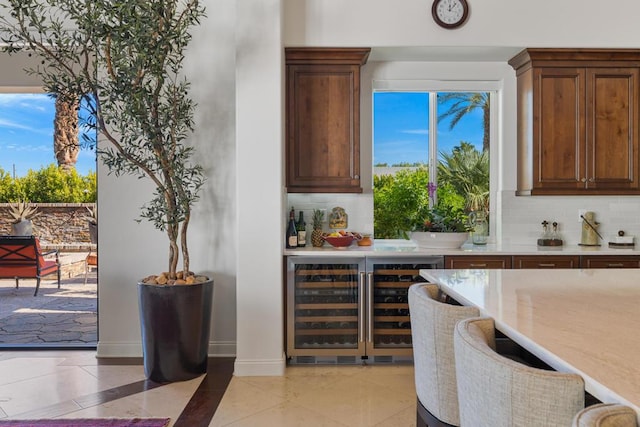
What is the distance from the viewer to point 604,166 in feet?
12.9

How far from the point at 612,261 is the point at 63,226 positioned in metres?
8.23

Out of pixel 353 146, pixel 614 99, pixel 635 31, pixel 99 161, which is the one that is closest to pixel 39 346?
pixel 99 161

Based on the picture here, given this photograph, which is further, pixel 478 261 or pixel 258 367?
pixel 478 261

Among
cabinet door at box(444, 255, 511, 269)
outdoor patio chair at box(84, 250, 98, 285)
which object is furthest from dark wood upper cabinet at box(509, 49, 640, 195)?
outdoor patio chair at box(84, 250, 98, 285)

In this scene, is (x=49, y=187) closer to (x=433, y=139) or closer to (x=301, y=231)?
(x=301, y=231)

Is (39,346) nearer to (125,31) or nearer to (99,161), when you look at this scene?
(99,161)

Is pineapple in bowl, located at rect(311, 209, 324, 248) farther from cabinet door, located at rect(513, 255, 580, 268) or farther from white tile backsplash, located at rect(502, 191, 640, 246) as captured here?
white tile backsplash, located at rect(502, 191, 640, 246)

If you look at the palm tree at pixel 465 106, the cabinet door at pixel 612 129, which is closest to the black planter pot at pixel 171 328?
the palm tree at pixel 465 106

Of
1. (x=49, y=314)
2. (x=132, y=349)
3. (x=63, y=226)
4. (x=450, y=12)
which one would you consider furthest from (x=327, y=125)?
(x=63, y=226)

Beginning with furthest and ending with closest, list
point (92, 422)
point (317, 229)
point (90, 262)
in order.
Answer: point (90, 262), point (317, 229), point (92, 422)

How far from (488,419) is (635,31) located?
417 cm

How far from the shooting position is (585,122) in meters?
3.94

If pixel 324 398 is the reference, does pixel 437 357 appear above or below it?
Result: above

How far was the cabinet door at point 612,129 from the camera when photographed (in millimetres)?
3932
